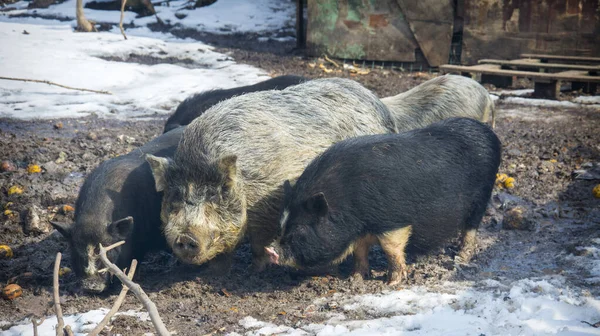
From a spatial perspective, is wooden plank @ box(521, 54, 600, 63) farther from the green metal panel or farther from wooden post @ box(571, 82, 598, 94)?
the green metal panel

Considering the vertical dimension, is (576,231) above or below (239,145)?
below

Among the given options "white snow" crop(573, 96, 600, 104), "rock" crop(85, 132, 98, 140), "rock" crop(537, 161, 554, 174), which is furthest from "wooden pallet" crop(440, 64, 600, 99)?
"rock" crop(85, 132, 98, 140)

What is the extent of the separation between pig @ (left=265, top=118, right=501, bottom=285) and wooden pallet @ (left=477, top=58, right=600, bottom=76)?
224 inches

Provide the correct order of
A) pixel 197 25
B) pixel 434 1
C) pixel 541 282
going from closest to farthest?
pixel 541 282 < pixel 434 1 < pixel 197 25

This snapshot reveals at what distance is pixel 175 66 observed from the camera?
1195 cm

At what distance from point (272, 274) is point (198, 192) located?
939 mm

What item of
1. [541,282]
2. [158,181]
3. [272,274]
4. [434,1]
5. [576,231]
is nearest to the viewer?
[541,282]

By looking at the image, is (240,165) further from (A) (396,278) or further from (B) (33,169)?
(B) (33,169)

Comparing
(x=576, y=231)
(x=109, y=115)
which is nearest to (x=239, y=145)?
(x=576, y=231)

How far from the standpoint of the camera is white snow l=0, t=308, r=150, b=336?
401cm

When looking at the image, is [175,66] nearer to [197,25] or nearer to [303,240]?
[197,25]

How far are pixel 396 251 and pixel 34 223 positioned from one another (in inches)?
124

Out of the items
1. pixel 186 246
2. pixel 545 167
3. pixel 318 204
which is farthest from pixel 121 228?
pixel 545 167

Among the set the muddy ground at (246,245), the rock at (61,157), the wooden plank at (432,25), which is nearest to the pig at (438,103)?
the muddy ground at (246,245)
